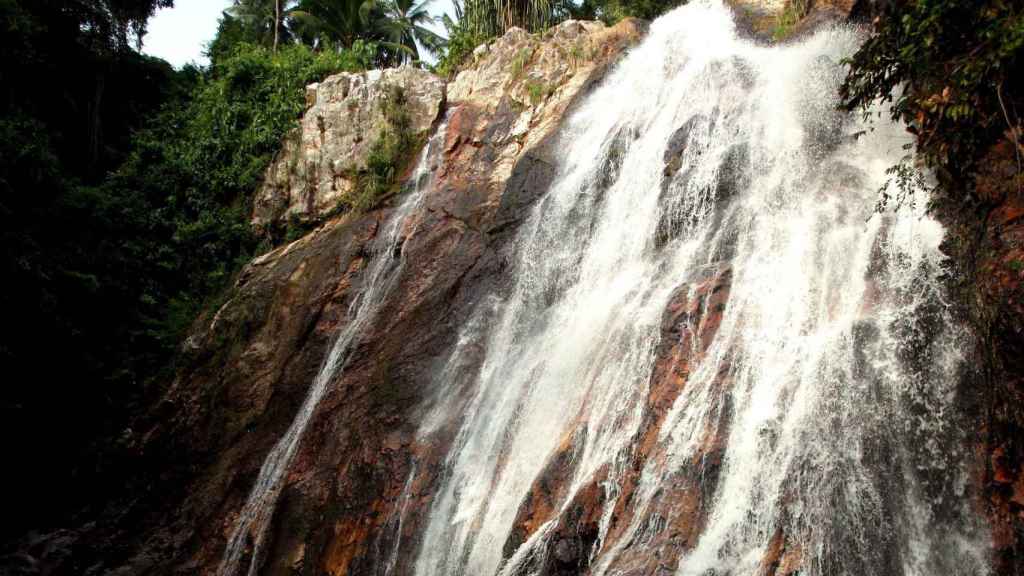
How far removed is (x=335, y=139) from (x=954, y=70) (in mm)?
12599

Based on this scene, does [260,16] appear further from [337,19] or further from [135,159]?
[135,159]

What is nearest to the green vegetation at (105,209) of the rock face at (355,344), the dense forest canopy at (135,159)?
the dense forest canopy at (135,159)

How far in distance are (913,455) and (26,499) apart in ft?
46.3

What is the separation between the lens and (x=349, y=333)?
11547 mm

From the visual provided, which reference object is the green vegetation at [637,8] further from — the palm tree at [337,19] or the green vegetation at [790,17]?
the palm tree at [337,19]

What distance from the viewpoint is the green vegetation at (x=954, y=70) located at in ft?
18.9

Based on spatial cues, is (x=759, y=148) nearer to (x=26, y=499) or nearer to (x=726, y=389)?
(x=726, y=389)

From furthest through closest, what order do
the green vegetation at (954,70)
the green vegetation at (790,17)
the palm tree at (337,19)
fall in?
1. the palm tree at (337,19)
2. the green vegetation at (790,17)
3. the green vegetation at (954,70)

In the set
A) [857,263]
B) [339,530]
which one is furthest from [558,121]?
[339,530]

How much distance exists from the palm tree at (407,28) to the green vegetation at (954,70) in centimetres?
1826

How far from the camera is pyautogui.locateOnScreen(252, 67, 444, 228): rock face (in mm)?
15133

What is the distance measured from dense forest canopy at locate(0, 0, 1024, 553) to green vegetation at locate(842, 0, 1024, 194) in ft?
0.06

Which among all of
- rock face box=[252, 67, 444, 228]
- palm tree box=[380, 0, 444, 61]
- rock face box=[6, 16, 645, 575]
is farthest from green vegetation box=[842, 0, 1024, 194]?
palm tree box=[380, 0, 444, 61]

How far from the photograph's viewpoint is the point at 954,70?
6.06m
